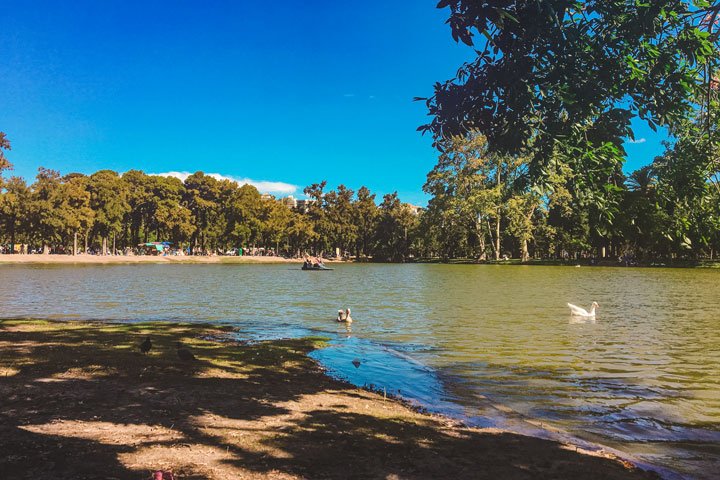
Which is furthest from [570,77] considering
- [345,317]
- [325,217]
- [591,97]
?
[325,217]

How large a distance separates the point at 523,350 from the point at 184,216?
317ft

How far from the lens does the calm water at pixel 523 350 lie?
7816 millimetres

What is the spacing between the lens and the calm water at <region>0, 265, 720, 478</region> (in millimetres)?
7816

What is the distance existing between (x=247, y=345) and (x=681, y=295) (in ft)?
95.6

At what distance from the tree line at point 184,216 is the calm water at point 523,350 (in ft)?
197

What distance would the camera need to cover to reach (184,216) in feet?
330

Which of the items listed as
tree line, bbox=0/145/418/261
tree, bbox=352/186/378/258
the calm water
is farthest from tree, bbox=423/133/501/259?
the calm water

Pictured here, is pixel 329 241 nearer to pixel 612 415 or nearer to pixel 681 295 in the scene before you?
pixel 681 295

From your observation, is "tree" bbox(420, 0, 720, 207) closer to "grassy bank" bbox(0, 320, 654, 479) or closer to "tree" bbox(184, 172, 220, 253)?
"grassy bank" bbox(0, 320, 654, 479)

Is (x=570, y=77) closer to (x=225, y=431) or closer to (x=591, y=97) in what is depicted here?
(x=591, y=97)

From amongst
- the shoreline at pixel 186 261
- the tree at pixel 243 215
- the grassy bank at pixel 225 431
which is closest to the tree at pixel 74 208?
the shoreline at pixel 186 261

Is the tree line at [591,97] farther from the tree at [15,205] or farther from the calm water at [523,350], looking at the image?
the tree at [15,205]

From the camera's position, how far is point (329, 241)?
429 feet

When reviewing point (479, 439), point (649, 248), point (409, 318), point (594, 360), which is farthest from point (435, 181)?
point (479, 439)
